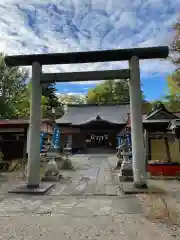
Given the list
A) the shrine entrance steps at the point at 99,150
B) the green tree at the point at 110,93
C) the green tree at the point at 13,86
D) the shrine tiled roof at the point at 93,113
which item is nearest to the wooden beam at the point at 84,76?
the green tree at the point at 13,86

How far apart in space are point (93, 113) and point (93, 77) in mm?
25870

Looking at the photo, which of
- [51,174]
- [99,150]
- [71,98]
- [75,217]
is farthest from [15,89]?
[71,98]

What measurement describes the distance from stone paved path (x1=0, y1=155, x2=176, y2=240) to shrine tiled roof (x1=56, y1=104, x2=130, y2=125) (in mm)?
22843

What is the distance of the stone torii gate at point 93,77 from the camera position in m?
6.94

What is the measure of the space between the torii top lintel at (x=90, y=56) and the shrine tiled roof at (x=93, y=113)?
21028 millimetres

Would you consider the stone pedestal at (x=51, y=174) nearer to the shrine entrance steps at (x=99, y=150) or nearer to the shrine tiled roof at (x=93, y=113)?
the shrine entrance steps at (x=99, y=150)

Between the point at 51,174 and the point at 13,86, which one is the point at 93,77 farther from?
the point at 13,86


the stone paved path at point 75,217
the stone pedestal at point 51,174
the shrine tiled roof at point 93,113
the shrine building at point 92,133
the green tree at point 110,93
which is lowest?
the stone paved path at point 75,217

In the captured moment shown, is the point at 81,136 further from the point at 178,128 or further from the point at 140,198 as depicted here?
the point at 140,198

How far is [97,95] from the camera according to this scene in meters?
49.8

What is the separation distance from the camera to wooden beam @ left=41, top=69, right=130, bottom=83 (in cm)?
739

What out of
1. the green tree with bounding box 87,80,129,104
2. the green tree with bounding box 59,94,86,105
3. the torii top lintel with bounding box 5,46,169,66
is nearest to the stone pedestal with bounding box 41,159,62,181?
the torii top lintel with bounding box 5,46,169,66

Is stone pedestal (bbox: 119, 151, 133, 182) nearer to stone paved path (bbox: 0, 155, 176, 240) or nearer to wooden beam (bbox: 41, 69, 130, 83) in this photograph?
stone paved path (bbox: 0, 155, 176, 240)

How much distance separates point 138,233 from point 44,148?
12043mm
